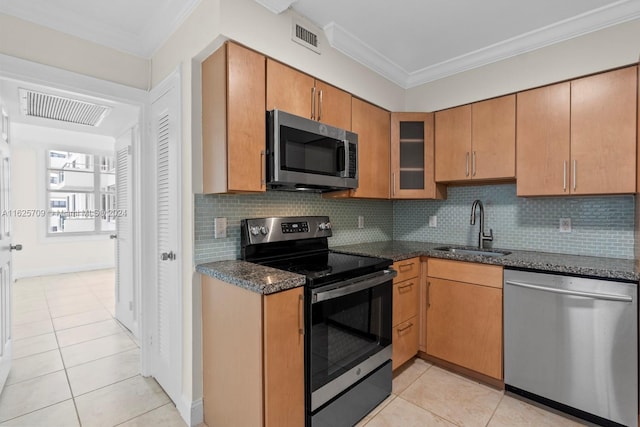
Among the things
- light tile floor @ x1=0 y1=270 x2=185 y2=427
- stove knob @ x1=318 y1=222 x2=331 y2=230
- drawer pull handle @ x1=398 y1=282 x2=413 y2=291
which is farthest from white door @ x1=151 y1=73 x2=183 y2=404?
drawer pull handle @ x1=398 y1=282 x2=413 y2=291

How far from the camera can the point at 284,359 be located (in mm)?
1424

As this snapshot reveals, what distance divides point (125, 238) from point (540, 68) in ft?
12.9

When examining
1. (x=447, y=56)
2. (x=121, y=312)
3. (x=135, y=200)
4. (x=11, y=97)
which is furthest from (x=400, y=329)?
(x=11, y=97)

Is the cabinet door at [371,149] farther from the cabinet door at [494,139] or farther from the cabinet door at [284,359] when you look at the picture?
the cabinet door at [284,359]

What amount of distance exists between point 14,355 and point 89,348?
21.5 inches

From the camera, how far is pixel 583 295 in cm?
178

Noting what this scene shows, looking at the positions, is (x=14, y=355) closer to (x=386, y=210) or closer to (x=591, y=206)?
(x=386, y=210)

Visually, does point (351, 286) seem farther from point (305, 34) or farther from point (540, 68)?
point (540, 68)

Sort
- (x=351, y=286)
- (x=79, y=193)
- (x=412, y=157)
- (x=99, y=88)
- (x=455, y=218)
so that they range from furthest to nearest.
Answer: (x=79, y=193) < (x=455, y=218) < (x=412, y=157) < (x=99, y=88) < (x=351, y=286)

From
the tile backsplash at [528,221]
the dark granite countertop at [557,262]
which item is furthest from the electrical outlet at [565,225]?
the dark granite countertop at [557,262]

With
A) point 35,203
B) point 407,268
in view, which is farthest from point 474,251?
point 35,203

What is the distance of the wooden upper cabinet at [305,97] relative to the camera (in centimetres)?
182

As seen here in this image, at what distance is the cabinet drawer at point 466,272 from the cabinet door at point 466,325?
0.04m

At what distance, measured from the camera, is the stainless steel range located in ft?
5.10
